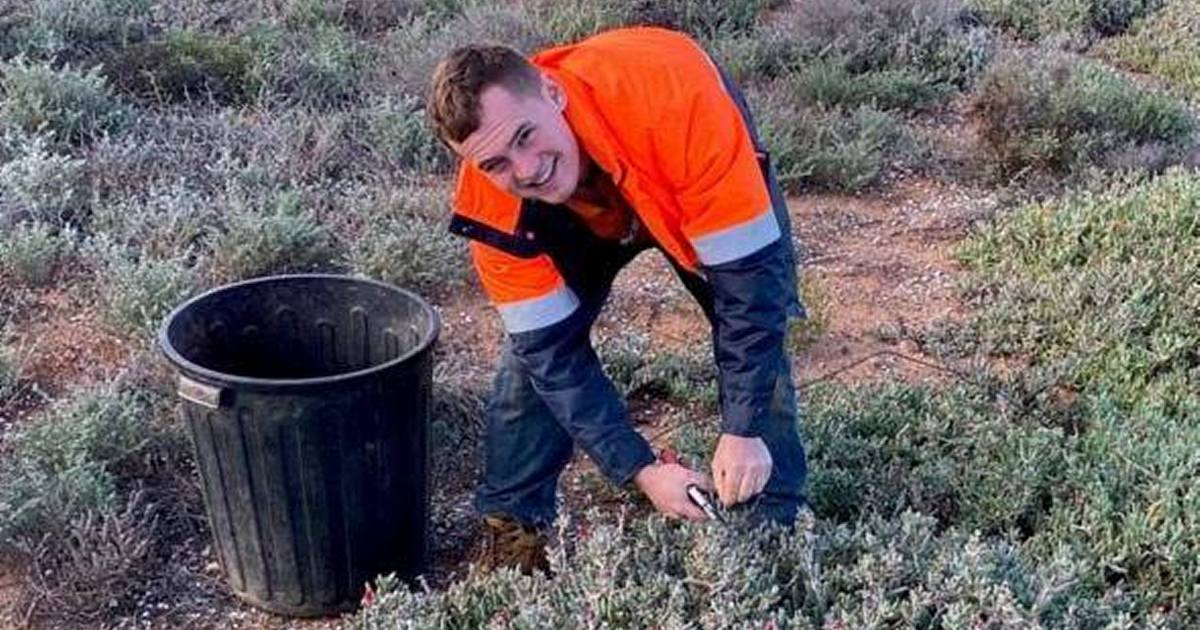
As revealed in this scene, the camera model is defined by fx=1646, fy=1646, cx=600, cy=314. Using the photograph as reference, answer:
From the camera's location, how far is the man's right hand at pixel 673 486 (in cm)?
327

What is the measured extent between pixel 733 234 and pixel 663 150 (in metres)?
0.20

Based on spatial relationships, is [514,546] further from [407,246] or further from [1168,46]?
[1168,46]

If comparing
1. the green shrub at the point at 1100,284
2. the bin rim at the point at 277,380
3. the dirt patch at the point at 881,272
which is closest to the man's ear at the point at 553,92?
the bin rim at the point at 277,380

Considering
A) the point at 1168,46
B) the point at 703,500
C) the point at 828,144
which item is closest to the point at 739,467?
the point at 703,500

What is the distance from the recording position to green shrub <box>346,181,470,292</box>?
5.36 meters

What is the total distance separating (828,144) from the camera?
668 centimetres

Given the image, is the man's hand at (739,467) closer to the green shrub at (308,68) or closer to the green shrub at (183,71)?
the green shrub at (308,68)

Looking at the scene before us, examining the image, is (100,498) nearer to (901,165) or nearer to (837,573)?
(837,573)

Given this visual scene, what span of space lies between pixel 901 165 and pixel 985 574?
394 centimetres

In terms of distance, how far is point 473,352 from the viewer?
512cm

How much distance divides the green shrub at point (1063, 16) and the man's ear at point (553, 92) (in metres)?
6.15

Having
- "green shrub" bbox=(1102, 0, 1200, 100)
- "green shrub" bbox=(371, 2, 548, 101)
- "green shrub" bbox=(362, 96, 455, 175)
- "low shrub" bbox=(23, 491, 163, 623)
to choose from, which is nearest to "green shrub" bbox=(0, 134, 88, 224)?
"green shrub" bbox=(362, 96, 455, 175)

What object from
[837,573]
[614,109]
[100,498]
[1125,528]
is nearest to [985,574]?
[837,573]

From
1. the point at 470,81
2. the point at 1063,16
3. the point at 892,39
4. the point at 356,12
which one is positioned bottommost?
the point at 1063,16
